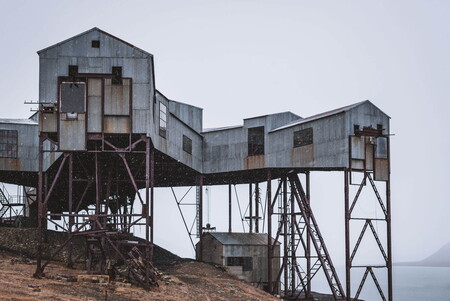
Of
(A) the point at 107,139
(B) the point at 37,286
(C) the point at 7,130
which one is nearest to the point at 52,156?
(C) the point at 7,130

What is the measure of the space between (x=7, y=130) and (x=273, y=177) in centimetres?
2292

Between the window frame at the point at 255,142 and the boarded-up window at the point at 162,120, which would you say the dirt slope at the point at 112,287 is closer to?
the boarded-up window at the point at 162,120

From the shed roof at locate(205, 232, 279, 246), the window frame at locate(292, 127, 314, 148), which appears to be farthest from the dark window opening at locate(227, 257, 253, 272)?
the window frame at locate(292, 127, 314, 148)

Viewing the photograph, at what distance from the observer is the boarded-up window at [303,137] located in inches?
2013

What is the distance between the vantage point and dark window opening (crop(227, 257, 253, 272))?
186ft

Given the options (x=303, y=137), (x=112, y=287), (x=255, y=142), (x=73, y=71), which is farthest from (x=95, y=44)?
(x=255, y=142)

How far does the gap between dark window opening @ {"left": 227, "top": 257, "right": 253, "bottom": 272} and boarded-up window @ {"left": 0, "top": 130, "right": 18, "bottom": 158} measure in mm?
20514

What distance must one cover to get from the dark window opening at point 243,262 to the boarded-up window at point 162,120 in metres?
14.5

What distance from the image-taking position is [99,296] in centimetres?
3331

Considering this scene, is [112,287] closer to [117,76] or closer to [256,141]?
[117,76]

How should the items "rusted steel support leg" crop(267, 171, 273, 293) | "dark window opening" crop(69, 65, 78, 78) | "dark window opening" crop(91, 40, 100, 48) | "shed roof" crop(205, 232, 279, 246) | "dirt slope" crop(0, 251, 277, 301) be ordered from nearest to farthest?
"dirt slope" crop(0, 251, 277, 301), "dark window opening" crop(69, 65, 78, 78), "dark window opening" crop(91, 40, 100, 48), "rusted steel support leg" crop(267, 171, 273, 293), "shed roof" crop(205, 232, 279, 246)

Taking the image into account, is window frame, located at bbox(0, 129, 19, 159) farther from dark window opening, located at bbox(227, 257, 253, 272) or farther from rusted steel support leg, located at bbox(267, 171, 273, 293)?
rusted steel support leg, located at bbox(267, 171, 273, 293)

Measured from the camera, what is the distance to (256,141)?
56.0 metres

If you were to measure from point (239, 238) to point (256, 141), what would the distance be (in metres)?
8.97
